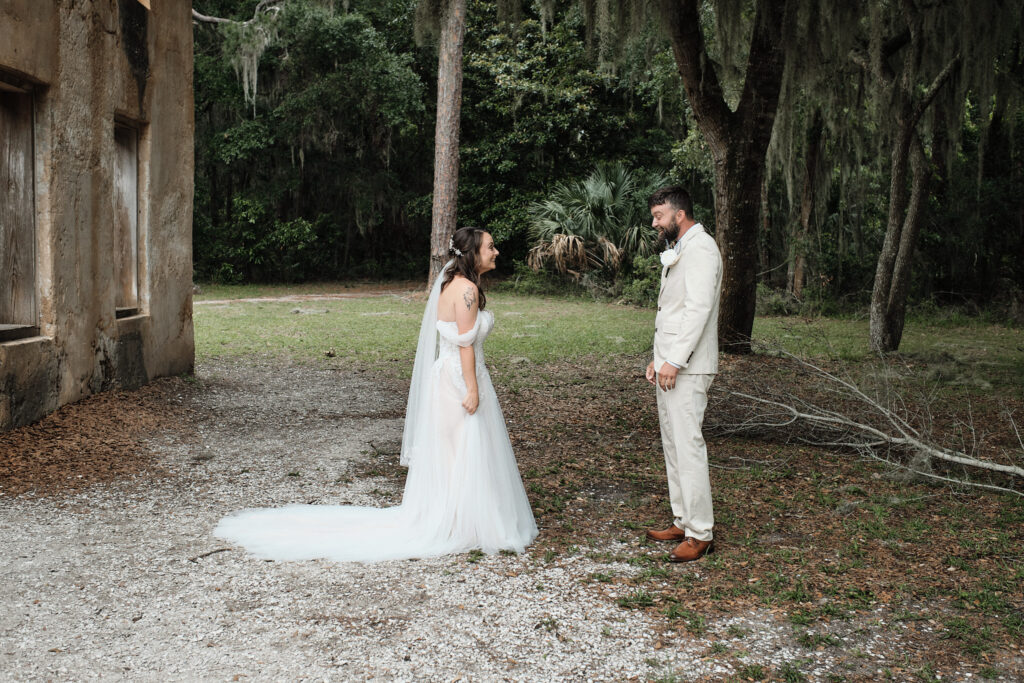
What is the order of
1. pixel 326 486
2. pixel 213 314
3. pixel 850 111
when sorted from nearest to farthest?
1. pixel 326 486
2. pixel 850 111
3. pixel 213 314

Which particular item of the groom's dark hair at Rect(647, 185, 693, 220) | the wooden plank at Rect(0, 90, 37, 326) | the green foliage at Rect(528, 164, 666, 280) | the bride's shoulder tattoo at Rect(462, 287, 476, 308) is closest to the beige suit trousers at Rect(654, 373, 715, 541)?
the groom's dark hair at Rect(647, 185, 693, 220)

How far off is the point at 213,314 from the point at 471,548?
39.0 feet

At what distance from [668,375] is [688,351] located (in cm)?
15

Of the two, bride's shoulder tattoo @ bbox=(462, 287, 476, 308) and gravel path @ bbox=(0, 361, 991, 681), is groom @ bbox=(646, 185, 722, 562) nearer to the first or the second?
gravel path @ bbox=(0, 361, 991, 681)

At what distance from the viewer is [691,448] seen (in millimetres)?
3965

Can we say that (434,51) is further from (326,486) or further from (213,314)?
(326,486)

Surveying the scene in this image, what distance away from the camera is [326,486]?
17.1 ft

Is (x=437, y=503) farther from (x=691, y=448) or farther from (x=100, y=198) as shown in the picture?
(x=100, y=198)

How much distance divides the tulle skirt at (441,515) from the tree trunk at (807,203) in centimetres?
1317

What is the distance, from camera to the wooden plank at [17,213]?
6043mm

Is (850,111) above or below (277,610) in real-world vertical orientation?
above

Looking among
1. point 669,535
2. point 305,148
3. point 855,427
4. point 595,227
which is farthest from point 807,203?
point 669,535

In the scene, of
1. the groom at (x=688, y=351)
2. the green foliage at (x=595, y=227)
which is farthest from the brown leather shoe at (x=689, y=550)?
the green foliage at (x=595, y=227)

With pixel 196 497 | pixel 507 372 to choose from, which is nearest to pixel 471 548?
pixel 196 497
